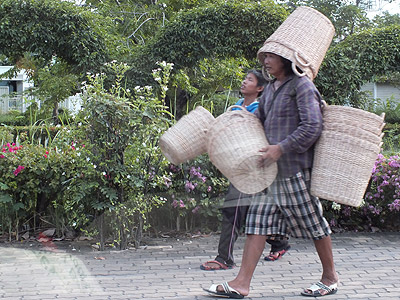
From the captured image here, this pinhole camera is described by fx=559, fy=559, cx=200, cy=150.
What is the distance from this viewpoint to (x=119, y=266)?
17.0ft

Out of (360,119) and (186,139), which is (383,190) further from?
(186,139)

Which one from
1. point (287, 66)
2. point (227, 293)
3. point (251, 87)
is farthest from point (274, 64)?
point (227, 293)

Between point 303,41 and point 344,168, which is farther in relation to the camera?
point 303,41

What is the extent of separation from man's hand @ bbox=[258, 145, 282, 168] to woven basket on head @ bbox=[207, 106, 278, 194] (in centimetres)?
3

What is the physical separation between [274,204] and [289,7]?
604 cm

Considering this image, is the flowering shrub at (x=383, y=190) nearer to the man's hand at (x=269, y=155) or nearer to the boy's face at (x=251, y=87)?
the boy's face at (x=251, y=87)

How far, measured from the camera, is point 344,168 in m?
3.88

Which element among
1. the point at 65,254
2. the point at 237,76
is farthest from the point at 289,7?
the point at 65,254

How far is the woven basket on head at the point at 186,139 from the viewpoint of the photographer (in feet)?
14.0

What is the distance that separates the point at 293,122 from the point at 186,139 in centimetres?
83

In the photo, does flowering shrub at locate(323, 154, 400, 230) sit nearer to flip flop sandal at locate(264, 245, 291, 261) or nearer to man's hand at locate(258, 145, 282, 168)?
flip flop sandal at locate(264, 245, 291, 261)

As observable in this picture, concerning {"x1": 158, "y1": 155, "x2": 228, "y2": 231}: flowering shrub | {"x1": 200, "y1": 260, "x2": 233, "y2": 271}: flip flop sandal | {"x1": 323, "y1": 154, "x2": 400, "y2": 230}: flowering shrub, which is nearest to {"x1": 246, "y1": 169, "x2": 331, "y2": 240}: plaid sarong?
{"x1": 200, "y1": 260, "x2": 233, "y2": 271}: flip flop sandal

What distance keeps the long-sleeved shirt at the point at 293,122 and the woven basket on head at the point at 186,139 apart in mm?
504

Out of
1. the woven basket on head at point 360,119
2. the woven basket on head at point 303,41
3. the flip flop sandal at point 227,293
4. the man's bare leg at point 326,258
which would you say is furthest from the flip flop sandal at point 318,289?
the woven basket on head at point 303,41
